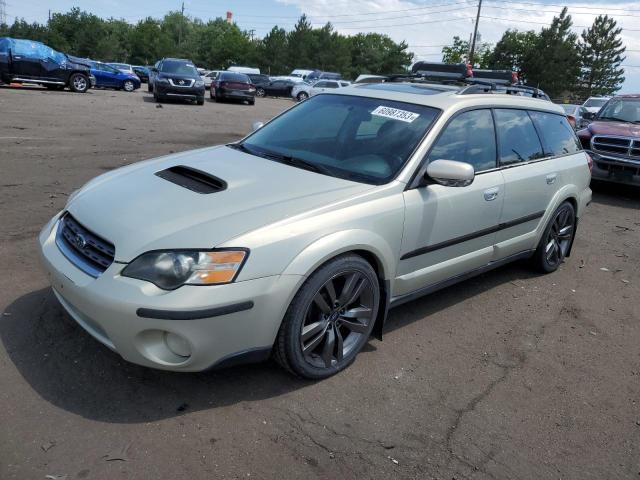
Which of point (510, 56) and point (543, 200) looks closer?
point (543, 200)

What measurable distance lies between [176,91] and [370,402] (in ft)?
67.4

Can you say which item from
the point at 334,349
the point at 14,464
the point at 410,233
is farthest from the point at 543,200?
the point at 14,464

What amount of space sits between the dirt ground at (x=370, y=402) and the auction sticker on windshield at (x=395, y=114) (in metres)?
1.45

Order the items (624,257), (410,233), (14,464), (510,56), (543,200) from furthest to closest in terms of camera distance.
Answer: (510,56) → (624,257) → (543,200) → (410,233) → (14,464)

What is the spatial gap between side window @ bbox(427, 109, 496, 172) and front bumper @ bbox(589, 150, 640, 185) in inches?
234

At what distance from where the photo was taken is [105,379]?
9.97 feet

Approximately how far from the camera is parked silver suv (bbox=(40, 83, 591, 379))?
8.88 ft

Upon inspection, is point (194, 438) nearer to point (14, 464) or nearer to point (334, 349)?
point (14, 464)

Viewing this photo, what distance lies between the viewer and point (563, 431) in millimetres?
3002

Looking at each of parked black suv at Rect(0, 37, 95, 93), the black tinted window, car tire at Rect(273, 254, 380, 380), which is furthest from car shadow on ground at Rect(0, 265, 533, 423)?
the black tinted window

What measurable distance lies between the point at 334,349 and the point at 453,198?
1.33 metres

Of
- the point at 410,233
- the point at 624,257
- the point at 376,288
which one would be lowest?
the point at 624,257

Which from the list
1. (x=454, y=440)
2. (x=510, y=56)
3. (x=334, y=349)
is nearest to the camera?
(x=454, y=440)

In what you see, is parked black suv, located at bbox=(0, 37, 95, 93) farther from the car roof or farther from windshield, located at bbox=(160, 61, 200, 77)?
the car roof
